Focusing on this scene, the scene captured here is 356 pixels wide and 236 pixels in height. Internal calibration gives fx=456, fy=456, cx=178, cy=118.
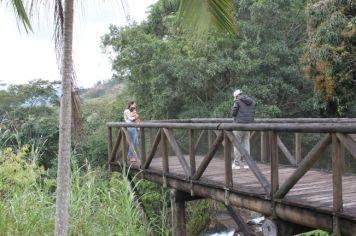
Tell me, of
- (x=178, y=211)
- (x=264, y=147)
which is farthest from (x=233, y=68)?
(x=178, y=211)

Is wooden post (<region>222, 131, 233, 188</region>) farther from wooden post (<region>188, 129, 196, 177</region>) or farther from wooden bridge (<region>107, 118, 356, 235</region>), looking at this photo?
wooden post (<region>188, 129, 196, 177</region>)

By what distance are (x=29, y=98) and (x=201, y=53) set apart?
878 cm

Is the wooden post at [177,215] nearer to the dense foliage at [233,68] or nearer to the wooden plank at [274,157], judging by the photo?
the wooden plank at [274,157]

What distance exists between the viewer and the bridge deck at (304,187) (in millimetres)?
4347

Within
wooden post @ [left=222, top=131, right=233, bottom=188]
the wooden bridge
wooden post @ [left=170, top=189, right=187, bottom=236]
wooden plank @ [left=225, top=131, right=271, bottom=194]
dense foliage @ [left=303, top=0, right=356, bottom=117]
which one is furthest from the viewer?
dense foliage @ [left=303, top=0, right=356, bottom=117]

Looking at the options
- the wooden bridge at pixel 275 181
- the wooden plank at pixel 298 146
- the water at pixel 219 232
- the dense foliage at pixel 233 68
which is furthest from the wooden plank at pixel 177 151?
the water at pixel 219 232

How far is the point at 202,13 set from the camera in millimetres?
4137

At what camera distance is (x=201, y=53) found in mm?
13492

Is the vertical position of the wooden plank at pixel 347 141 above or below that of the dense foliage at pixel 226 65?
below

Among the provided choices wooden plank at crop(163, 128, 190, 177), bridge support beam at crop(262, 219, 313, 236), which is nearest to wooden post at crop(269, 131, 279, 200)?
bridge support beam at crop(262, 219, 313, 236)

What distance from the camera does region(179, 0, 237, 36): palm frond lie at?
4.13 metres

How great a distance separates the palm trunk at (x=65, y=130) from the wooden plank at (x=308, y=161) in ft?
6.98

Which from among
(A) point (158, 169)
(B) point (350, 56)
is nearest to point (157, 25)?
(B) point (350, 56)

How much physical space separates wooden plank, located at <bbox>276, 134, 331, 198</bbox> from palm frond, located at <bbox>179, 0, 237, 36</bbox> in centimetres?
145
